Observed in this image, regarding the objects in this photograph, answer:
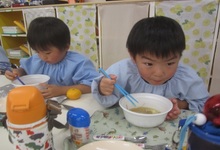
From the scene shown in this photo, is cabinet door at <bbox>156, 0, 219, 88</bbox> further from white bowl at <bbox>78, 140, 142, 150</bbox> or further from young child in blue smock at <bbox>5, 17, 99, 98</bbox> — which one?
white bowl at <bbox>78, 140, 142, 150</bbox>

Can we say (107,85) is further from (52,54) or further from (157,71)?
(52,54)

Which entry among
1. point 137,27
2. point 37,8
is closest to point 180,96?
point 137,27

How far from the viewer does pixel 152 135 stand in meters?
0.55

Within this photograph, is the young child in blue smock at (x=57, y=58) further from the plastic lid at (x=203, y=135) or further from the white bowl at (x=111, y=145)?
the plastic lid at (x=203, y=135)

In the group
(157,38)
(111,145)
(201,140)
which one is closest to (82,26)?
(157,38)

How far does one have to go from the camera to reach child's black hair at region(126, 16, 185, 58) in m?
0.66

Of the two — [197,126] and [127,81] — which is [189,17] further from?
[197,126]

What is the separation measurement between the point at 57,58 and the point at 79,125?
0.66m

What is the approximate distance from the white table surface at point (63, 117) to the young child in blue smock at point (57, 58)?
0.38ft

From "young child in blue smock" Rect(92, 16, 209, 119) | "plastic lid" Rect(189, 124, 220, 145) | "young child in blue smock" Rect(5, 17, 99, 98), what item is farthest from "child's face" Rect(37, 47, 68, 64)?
"plastic lid" Rect(189, 124, 220, 145)

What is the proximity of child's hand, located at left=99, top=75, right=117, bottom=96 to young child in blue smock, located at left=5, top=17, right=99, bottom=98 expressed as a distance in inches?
9.1

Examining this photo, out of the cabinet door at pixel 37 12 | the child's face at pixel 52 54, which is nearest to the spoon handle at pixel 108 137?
the child's face at pixel 52 54

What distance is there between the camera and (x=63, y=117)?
2.10ft

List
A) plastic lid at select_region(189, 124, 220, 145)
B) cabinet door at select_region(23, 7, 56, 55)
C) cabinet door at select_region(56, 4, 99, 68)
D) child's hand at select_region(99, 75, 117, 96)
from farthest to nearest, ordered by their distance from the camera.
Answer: cabinet door at select_region(23, 7, 56, 55) → cabinet door at select_region(56, 4, 99, 68) → child's hand at select_region(99, 75, 117, 96) → plastic lid at select_region(189, 124, 220, 145)
